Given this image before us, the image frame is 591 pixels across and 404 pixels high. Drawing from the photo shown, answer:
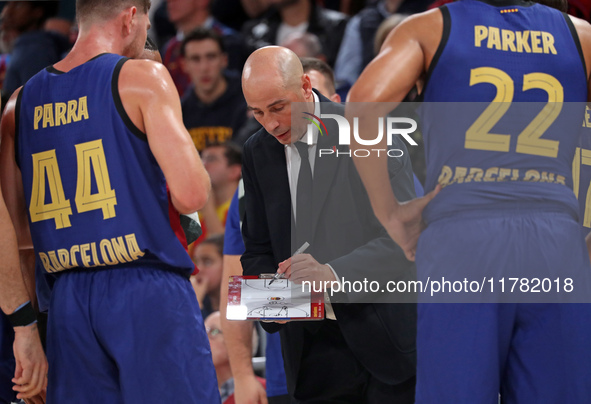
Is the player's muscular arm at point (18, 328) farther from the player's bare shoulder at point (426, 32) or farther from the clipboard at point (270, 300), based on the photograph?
Result: the player's bare shoulder at point (426, 32)

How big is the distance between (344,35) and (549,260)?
16.1 ft

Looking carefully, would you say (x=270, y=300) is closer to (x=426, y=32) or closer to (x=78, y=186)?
(x=78, y=186)

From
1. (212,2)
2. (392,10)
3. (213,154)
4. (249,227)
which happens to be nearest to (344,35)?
(392,10)

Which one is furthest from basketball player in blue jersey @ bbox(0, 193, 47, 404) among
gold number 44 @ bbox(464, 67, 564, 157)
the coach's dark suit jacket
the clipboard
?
gold number 44 @ bbox(464, 67, 564, 157)

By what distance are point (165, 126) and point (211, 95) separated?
4206mm

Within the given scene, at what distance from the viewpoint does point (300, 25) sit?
702 cm

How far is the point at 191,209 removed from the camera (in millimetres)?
2672

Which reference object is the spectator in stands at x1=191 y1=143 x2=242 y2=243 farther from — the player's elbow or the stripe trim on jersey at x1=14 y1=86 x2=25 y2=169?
the player's elbow

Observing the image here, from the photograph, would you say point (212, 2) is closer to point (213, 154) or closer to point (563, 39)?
point (213, 154)

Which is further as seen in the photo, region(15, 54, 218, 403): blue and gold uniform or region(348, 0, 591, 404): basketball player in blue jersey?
region(15, 54, 218, 403): blue and gold uniform

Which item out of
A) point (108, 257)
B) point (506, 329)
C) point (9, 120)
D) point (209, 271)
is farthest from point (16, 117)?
point (209, 271)

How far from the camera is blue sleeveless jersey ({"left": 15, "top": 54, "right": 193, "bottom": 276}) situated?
8.60ft

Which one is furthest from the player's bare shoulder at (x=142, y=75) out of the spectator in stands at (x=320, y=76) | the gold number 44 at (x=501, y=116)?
the spectator in stands at (x=320, y=76)

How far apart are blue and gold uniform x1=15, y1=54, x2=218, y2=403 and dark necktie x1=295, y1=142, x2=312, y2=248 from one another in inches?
18.2
